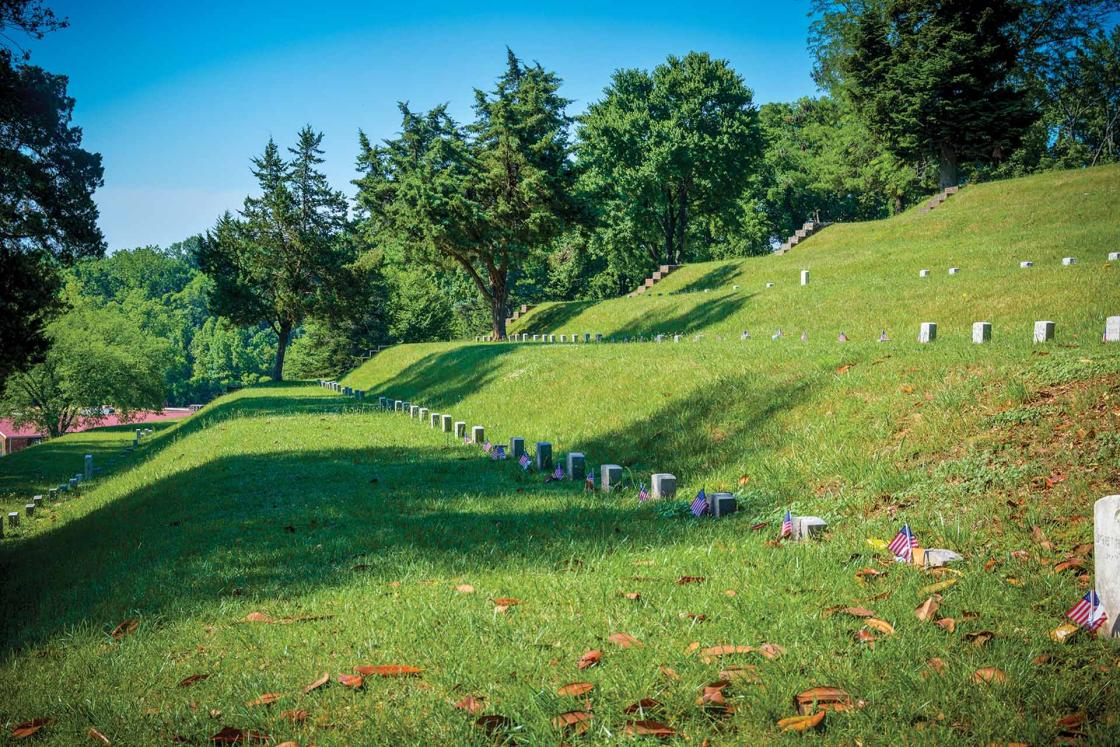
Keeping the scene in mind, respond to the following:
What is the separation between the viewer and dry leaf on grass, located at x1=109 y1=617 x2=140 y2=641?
4609 millimetres

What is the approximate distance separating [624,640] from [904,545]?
8.20 feet

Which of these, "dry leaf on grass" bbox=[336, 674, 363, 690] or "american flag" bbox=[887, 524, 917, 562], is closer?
"dry leaf on grass" bbox=[336, 674, 363, 690]

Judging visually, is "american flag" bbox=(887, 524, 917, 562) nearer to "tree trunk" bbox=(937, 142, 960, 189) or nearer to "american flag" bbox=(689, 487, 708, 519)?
"american flag" bbox=(689, 487, 708, 519)

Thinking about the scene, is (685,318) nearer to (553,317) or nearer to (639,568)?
(553,317)

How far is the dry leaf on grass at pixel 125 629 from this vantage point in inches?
181

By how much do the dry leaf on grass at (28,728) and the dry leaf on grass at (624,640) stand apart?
9.42 ft

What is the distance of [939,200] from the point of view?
35.1 metres

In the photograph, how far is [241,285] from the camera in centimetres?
4678

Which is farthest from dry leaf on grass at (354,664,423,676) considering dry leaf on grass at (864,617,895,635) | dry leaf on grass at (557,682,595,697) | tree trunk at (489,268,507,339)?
tree trunk at (489,268,507,339)

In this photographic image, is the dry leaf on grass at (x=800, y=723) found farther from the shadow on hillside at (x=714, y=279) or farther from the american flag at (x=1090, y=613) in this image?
the shadow on hillside at (x=714, y=279)

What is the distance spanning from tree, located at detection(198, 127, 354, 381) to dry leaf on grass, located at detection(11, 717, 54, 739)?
45682 millimetres

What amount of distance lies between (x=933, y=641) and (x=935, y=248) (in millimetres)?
25487

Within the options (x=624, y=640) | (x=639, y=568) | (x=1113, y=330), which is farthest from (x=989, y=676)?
(x=1113, y=330)

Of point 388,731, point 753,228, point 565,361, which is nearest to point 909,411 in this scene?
point 388,731
